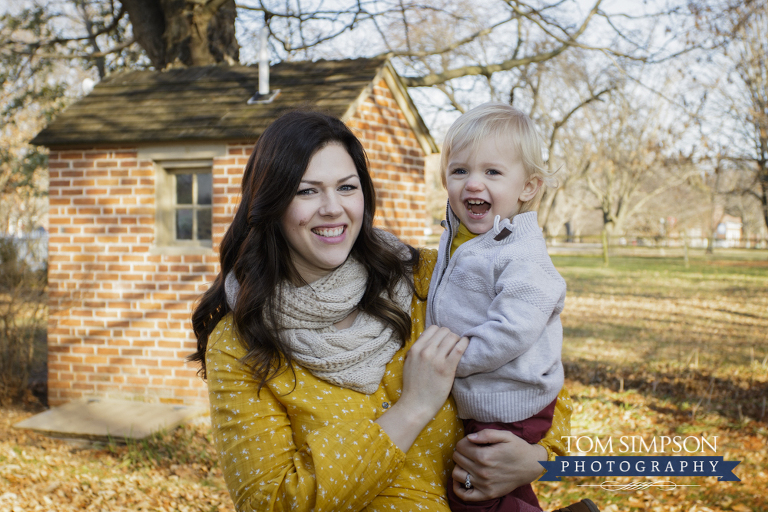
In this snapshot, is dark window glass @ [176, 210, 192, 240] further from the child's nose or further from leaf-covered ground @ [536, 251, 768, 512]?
the child's nose

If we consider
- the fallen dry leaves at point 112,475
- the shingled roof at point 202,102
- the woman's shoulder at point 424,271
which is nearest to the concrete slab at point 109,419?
the fallen dry leaves at point 112,475

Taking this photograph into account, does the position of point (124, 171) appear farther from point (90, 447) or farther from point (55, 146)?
point (90, 447)

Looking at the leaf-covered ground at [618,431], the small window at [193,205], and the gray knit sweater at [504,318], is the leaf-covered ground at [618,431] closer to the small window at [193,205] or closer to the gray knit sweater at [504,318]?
the small window at [193,205]

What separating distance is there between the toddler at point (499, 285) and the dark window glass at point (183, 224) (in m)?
5.06

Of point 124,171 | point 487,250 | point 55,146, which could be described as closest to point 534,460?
point 487,250

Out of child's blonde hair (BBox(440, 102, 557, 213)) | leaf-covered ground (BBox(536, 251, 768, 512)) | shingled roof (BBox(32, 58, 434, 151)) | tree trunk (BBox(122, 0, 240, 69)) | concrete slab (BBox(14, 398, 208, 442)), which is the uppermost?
tree trunk (BBox(122, 0, 240, 69))

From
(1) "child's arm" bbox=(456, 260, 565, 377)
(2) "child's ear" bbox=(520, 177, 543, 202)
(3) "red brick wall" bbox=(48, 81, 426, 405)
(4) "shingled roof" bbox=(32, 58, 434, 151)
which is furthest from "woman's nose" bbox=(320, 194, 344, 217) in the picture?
(3) "red brick wall" bbox=(48, 81, 426, 405)

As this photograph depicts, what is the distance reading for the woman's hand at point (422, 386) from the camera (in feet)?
5.94

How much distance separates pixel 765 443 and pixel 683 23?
6.25 metres

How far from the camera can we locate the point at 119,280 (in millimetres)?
6695

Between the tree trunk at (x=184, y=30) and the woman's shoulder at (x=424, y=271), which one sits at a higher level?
the tree trunk at (x=184, y=30)

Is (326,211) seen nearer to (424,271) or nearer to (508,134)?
(424,271)

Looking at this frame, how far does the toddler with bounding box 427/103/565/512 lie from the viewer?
6.39 ft

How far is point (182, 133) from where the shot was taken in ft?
20.8
